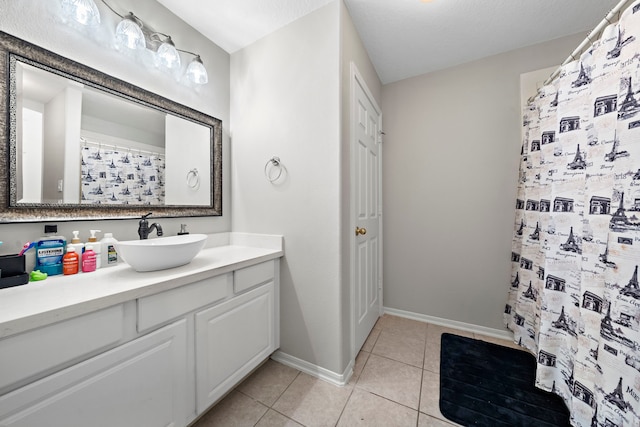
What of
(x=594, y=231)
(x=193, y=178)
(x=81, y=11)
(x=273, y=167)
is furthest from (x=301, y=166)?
(x=594, y=231)

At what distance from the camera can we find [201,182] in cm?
167

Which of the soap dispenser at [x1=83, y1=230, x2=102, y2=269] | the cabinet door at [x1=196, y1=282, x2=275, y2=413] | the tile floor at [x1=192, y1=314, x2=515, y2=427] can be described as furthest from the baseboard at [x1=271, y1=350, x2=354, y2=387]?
the soap dispenser at [x1=83, y1=230, x2=102, y2=269]

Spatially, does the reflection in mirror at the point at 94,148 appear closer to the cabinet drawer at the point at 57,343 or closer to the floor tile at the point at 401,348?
the cabinet drawer at the point at 57,343

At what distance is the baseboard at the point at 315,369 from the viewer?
1426mm

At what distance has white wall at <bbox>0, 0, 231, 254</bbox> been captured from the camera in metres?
0.97

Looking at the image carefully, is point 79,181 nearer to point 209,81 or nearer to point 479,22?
point 209,81

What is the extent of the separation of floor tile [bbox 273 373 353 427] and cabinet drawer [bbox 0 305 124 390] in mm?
944

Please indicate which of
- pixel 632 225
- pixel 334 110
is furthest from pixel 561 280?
pixel 334 110

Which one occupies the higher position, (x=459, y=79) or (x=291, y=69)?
(x=459, y=79)

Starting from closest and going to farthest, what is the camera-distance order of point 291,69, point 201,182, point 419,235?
point 291,69 < point 201,182 < point 419,235

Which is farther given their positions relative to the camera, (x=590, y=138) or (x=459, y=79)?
(x=459, y=79)

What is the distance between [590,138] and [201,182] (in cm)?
222

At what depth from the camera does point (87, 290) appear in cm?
81

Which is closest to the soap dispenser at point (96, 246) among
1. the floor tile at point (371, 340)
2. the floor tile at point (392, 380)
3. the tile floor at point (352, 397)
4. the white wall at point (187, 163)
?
the white wall at point (187, 163)
